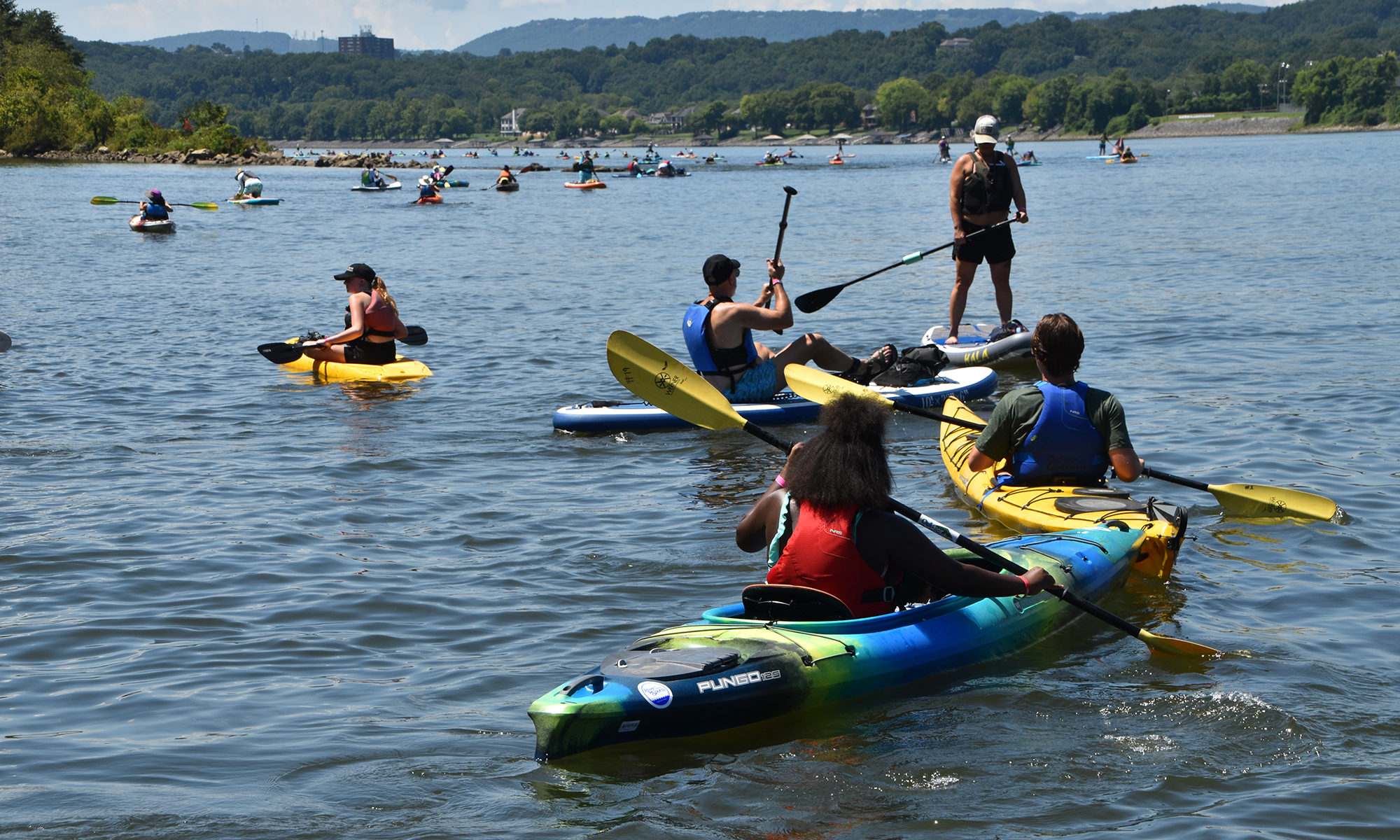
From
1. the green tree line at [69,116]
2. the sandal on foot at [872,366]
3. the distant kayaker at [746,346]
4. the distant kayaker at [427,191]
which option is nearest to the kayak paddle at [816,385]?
the distant kayaker at [746,346]

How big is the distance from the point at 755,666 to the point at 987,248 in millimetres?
8131

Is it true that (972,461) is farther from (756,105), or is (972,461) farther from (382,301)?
(756,105)

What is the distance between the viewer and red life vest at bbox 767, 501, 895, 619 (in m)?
4.91

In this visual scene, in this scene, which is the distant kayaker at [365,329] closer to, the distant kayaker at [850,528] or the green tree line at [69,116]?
the distant kayaker at [850,528]

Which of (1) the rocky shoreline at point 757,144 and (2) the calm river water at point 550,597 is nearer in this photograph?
(2) the calm river water at point 550,597

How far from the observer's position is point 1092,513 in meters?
6.80

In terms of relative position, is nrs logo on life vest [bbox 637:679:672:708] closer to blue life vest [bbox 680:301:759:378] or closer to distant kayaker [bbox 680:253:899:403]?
distant kayaker [bbox 680:253:899:403]

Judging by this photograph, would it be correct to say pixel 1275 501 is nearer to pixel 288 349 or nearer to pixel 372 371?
pixel 372 371

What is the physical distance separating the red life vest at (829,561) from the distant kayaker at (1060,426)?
1.97 metres

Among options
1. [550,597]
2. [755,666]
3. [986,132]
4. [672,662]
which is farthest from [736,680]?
[986,132]

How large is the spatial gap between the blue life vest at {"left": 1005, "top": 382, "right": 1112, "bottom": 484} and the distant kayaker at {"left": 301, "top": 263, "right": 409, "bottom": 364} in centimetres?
729

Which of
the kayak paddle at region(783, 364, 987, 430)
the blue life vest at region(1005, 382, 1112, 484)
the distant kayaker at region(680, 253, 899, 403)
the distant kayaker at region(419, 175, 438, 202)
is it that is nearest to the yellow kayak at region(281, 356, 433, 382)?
the distant kayaker at region(680, 253, 899, 403)

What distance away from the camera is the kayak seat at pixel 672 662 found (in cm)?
466

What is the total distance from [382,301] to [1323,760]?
985cm
